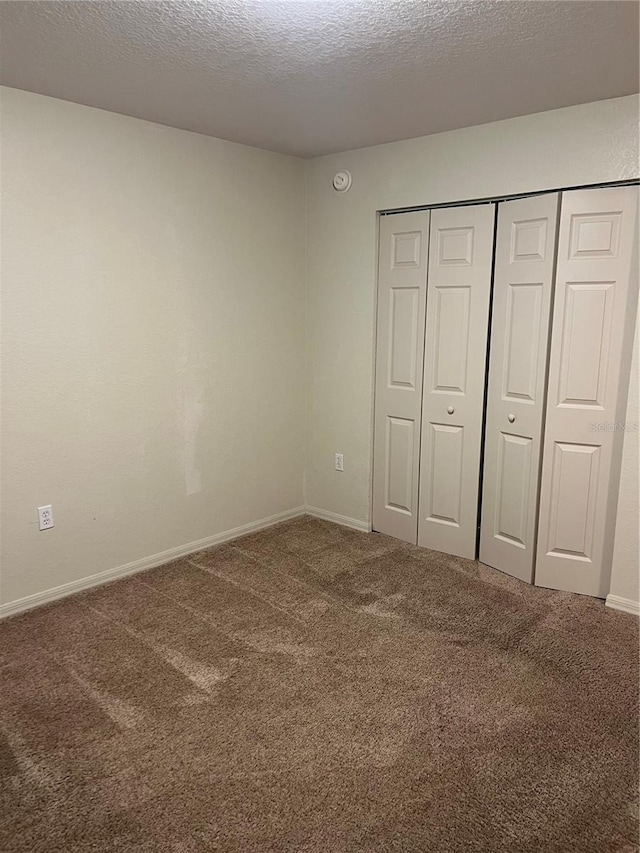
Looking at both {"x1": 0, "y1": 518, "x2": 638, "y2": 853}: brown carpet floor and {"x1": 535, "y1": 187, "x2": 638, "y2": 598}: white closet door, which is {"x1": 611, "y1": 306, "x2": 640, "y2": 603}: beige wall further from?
{"x1": 0, "y1": 518, "x2": 638, "y2": 853}: brown carpet floor

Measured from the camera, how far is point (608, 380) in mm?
2980

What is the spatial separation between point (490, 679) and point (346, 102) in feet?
8.41

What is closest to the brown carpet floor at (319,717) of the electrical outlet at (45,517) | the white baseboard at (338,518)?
the electrical outlet at (45,517)

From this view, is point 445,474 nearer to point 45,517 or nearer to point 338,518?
point 338,518

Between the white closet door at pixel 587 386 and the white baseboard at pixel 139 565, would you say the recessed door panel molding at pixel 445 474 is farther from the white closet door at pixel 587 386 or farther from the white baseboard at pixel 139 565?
the white baseboard at pixel 139 565

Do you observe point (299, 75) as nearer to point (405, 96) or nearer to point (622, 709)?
point (405, 96)

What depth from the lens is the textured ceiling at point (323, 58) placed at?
2039 millimetres

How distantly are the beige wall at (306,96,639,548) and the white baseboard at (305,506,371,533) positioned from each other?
0.04m

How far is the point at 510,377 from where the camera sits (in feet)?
10.9

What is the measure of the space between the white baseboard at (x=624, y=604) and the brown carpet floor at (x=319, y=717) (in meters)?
0.06

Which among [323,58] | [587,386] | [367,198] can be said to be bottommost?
[587,386]

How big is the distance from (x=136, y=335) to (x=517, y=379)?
6.54 ft

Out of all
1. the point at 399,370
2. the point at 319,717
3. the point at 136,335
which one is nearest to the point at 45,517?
the point at 136,335

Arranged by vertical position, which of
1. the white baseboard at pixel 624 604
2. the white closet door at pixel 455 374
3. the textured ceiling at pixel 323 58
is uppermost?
the textured ceiling at pixel 323 58
